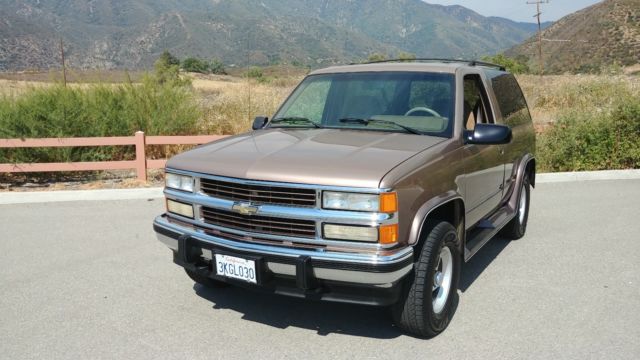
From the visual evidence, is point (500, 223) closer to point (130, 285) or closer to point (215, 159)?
point (215, 159)

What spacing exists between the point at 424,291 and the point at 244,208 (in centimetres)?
127

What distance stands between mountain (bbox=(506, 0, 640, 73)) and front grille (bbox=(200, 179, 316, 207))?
71.4 metres

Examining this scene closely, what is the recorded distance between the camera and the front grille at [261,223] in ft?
11.5

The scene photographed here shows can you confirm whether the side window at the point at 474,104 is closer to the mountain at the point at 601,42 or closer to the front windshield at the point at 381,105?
the front windshield at the point at 381,105

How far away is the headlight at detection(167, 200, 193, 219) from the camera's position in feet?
13.2

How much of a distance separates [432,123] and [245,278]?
1891mm

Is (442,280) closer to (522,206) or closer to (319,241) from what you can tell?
(319,241)

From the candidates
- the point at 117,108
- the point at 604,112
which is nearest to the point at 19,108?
the point at 117,108

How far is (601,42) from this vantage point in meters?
78.9

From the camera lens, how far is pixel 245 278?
362 centimetres

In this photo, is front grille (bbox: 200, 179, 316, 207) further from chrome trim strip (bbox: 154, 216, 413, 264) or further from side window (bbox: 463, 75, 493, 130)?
side window (bbox: 463, 75, 493, 130)

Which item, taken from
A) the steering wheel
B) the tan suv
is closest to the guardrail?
the tan suv

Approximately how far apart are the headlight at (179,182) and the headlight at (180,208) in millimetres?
113

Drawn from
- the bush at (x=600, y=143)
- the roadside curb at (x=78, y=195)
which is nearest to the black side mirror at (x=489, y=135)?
the roadside curb at (x=78, y=195)
